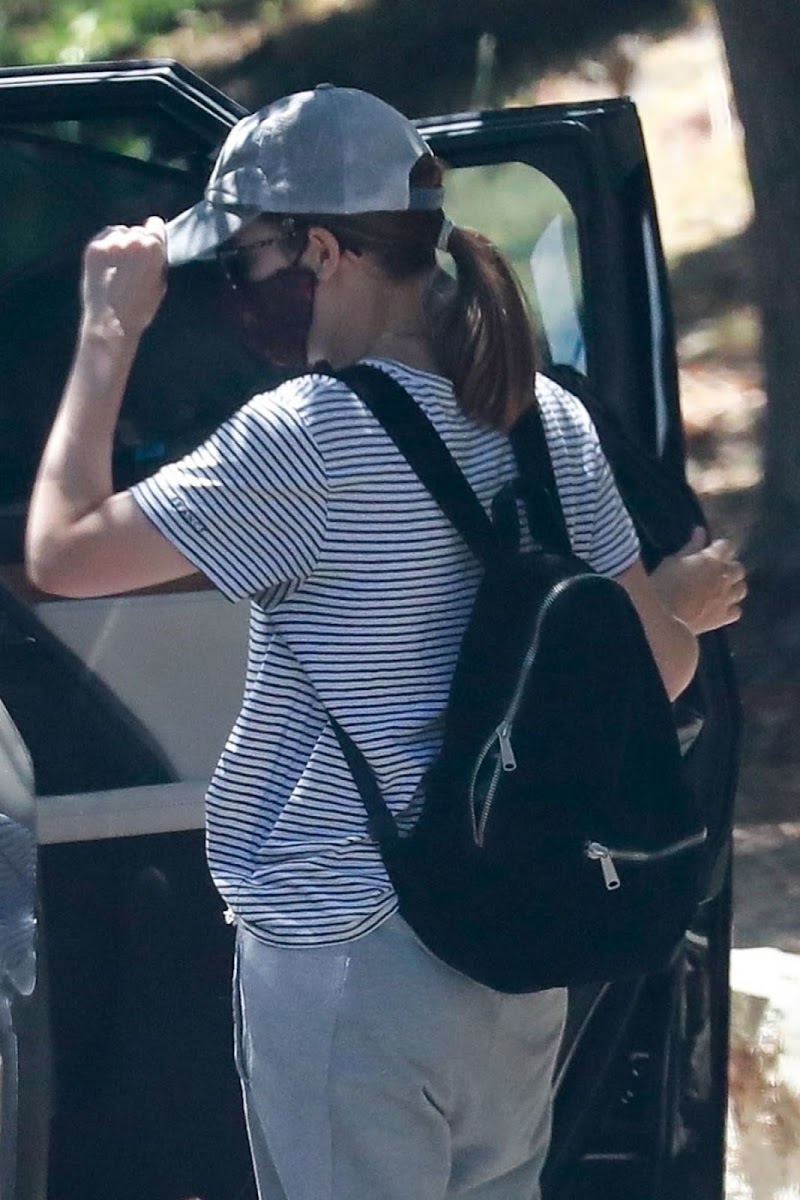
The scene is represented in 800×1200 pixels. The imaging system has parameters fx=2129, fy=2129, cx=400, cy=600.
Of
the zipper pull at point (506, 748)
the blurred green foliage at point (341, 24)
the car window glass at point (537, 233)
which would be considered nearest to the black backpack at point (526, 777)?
the zipper pull at point (506, 748)

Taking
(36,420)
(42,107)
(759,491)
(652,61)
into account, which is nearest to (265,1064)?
(36,420)

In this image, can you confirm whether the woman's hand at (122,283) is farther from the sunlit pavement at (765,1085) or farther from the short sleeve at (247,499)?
the sunlit pavement at (765,1085)

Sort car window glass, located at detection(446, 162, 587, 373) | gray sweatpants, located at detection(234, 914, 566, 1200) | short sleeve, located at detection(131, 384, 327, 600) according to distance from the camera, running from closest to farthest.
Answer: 1. short sleeve, located at detection(131, 384, 327, 600)
2. gray sweatpants, located at detection(234, 914, 566, 1200)
3. car window glass, located at detection(446, 162, 587, 373)

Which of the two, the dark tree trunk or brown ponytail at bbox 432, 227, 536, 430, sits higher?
brown ponytail at bbox 432, 227, 536, 430

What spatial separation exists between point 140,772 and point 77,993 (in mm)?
275

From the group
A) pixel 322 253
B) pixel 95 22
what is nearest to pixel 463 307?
pixel 322 253

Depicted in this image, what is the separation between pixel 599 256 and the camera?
286 cm

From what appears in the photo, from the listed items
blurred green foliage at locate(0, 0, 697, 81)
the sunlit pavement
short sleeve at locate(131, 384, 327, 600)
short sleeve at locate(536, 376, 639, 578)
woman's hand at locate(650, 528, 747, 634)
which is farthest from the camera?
blurred green foliage at locate(0, 0, 697, 81)

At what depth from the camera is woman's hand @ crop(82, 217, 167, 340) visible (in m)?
2.04

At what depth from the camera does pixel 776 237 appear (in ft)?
19.0

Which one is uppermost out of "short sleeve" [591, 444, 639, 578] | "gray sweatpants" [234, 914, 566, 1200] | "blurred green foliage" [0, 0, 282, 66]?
"blurred green foliage" [0, 0, 282, 66]

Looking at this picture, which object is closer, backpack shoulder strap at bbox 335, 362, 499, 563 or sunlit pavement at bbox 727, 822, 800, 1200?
backpack shoulder strap at bbox 335, 362, 499, 563

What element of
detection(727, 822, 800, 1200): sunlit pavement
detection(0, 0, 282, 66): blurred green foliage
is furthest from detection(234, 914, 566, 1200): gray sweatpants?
detection(0, 0, 282, 66): blurred green foliage

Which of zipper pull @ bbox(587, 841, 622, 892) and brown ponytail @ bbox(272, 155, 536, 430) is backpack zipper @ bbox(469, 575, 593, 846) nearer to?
zipper pull @ bbox(587, 841, 622, 892)
